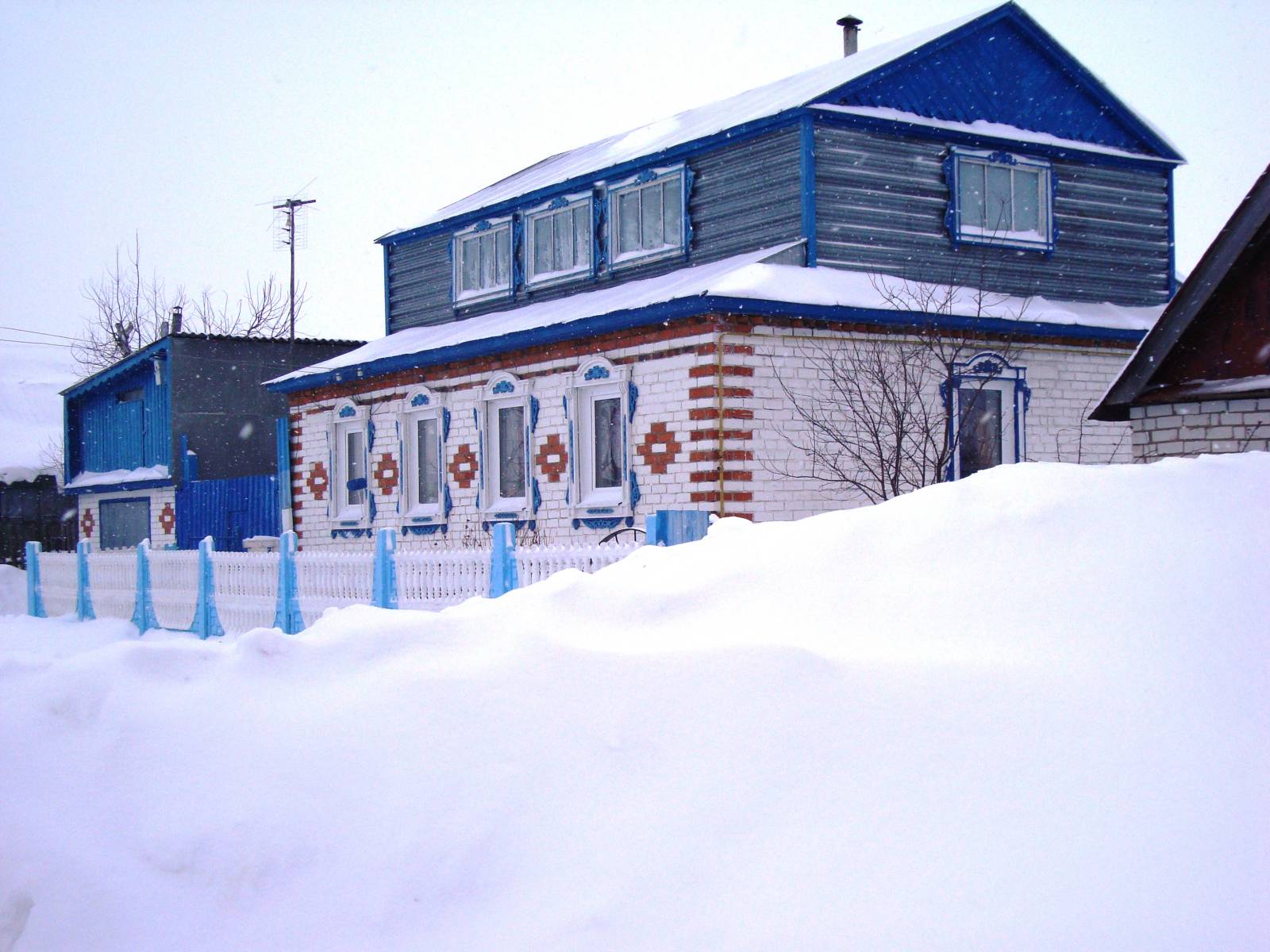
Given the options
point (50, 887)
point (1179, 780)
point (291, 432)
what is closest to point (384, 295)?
point (291, 432)

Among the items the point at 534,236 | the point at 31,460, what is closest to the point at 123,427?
the point at 534,236

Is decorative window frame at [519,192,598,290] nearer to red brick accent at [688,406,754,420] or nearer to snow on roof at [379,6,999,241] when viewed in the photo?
snow on roof at [379,6,999,241]

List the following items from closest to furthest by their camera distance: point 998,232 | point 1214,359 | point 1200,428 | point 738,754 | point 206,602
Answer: point 738,754
point 1214,359
point 1200,428
point 206,602
point 998,232

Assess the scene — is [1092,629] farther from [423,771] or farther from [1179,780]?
[423,771]

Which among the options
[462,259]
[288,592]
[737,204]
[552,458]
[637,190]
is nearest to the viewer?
[288,592]

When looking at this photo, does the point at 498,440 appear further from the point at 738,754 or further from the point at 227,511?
the point at 738,754

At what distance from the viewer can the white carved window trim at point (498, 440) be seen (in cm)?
1609

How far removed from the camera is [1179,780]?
13.9 feet

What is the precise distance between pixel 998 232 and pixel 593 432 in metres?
5.86

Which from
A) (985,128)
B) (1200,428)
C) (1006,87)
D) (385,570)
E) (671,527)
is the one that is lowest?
(385,570)

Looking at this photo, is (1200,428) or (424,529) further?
(424,529)

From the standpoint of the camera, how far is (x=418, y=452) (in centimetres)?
1827

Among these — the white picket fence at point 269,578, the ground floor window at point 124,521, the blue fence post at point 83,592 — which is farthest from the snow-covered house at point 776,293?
the ground floor window at point 124,521

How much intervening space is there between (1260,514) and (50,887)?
536 cm
